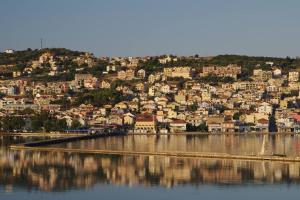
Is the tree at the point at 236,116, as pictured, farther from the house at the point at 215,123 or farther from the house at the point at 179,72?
the house at the point at 179,72

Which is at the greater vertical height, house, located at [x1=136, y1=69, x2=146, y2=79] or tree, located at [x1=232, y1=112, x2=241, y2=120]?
house, located at [x1=136, y1=69, x2=146, y2=79]

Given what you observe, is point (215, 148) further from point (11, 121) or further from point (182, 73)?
point (182, 73)

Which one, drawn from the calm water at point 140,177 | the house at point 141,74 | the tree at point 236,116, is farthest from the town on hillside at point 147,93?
the calm water at point 140,177

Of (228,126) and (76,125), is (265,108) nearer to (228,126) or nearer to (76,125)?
(228,126)

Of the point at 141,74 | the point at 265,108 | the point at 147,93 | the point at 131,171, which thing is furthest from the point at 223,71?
the point at 131,171

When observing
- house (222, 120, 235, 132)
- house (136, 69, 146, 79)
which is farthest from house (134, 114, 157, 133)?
house (136, 69, 146, 79)

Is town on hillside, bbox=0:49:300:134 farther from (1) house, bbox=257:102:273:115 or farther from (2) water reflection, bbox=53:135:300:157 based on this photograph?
(2) water reflection, bbox=53:135:300:157

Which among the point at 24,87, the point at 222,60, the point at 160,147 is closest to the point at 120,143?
the point at 160,147
